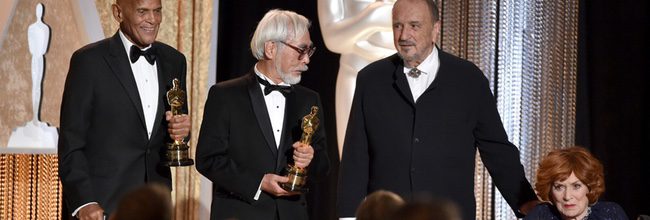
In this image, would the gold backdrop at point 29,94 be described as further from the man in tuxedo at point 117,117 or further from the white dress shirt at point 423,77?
the white dress shirt at point 423,77

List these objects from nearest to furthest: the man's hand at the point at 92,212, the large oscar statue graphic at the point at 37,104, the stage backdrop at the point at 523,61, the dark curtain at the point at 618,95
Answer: the man's hand at the point at 92,212 → the large oscar statue graphic at the point at 37,104 → the stage backdrop at the point at 523,61 → the dark curtain at the point at 618,95

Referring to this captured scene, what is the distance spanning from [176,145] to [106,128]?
20cm

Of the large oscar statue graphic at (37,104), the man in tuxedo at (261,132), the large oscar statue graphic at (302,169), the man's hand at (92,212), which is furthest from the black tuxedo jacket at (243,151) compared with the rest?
the large oscar statue graphic at (37,104)

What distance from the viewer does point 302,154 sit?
111 inches

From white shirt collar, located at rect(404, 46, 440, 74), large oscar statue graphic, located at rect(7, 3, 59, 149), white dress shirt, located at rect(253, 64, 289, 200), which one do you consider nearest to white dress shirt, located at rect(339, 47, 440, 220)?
white shirt collar, located at rect(404, 46, 440, 74)

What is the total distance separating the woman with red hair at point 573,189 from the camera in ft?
9.55

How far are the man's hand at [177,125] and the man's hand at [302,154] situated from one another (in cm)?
31

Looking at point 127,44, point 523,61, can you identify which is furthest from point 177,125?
point 523,61

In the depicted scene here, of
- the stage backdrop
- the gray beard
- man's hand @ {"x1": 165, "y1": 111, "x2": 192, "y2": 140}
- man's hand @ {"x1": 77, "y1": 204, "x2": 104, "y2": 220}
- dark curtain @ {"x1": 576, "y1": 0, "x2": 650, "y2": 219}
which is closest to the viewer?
man's hand @ {"x1": 77, "y1": 204, "x2": 104, "y2": 220}

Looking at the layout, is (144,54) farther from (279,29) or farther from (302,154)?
(302,154)

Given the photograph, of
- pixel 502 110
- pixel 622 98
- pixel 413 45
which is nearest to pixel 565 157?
pixel 413 45

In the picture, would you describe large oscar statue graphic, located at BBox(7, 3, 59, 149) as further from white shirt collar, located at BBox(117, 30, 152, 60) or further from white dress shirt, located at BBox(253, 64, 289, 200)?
white dress shirt, located at BBox(253, 64, 289, 200)

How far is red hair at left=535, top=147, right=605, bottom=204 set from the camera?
2932mm

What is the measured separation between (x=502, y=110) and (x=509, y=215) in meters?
0.53
